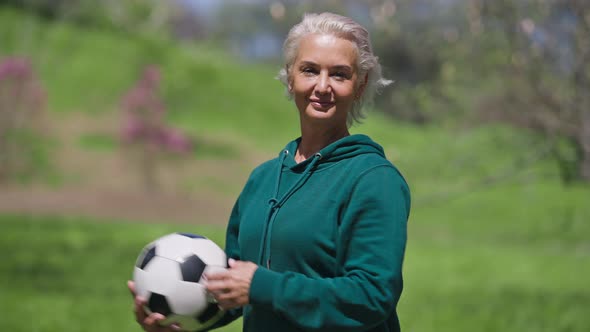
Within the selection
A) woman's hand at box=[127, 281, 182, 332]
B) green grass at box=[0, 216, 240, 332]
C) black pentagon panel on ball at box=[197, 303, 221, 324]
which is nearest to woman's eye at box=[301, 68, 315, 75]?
black pentagon panel on ball at box=[197, 303, 221, 324]

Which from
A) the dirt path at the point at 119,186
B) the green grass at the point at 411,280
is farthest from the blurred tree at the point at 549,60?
the dirt path at the point at 119,186

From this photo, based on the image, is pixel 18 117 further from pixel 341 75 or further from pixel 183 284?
pixel 341 75

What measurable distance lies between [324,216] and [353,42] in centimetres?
56

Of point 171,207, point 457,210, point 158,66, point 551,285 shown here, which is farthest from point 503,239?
point 158,66

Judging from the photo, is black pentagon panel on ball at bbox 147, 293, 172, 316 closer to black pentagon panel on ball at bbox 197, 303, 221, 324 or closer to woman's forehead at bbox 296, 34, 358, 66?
black pentagon panel on ball at bbox 197, 303, 221, 324

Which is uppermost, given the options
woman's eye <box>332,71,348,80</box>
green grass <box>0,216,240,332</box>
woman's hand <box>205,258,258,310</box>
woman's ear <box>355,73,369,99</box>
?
woman's eye <box>332,71,348,80</box>

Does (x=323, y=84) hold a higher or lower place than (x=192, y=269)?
higher

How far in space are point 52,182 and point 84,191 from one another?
1.01 meters

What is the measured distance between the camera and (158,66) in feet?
91.7

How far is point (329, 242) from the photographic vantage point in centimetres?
245

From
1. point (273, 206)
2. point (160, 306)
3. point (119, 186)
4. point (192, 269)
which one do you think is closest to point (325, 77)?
point (273, 206)

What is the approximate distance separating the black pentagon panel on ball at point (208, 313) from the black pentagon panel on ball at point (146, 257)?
0.31m

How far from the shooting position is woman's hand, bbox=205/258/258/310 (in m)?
2.37

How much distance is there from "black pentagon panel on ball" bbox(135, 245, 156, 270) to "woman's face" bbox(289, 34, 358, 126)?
0.79 metres
